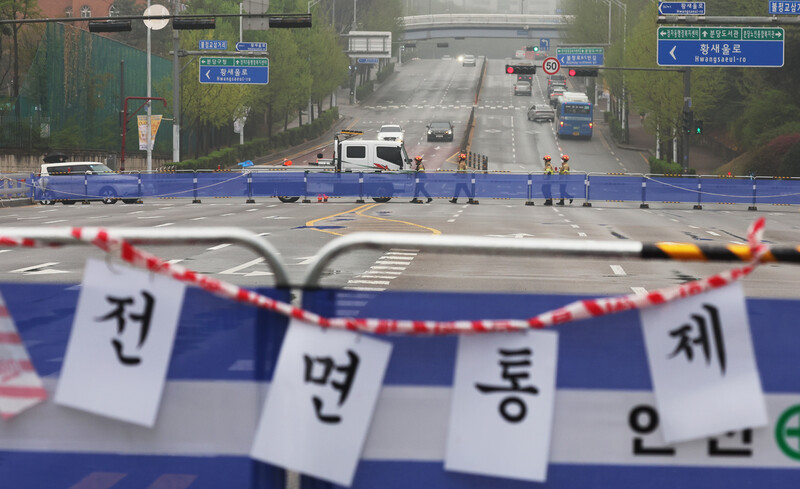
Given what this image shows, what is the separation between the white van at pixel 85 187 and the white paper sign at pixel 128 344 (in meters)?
42.0

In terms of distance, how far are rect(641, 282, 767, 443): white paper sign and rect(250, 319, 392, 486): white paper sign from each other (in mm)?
992

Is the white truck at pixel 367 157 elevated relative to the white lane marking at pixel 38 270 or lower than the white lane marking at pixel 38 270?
elevated

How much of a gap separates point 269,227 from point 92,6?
3504 inches

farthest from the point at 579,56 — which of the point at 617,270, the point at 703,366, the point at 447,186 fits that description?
the point at 703,366

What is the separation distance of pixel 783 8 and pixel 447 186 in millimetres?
15898

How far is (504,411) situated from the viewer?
394 centimetres

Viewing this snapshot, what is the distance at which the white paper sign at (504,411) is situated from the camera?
3910 millimetres

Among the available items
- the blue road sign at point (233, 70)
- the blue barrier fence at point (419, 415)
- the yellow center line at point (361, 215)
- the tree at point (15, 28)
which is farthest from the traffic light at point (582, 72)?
the blue barrier fence at point (419, 415)

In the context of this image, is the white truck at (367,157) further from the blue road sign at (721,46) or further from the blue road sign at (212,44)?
the blue road sign at (212,44)

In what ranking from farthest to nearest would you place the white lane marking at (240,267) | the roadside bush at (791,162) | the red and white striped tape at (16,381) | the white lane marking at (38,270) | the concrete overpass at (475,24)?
the concrete overpass at (475,24), the roadside bush at (791,162), the white lane marking at (240,267), the white lane marking at (38,270), the red and white striped tape at (16,381)

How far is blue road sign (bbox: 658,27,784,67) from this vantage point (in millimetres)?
44062

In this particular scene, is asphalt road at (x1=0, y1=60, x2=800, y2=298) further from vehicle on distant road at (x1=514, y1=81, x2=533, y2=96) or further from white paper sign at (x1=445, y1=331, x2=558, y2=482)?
vehicle on distant road at (x1=514, y1=81, x2=533, y2=96)

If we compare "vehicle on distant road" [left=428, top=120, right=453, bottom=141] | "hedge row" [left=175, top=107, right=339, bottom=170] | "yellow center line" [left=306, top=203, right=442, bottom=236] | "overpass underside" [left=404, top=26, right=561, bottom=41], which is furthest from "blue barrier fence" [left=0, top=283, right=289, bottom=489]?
"overpass underside" [left=404, top=26, right=561, bottom=41]

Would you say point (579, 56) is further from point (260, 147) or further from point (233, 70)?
point (233, 70)
